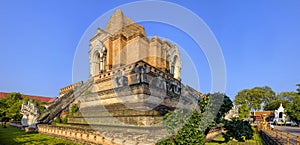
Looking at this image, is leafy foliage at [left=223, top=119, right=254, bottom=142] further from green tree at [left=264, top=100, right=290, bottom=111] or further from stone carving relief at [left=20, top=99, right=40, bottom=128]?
green tree at [left=264, top=100, right=290, bottom=111]

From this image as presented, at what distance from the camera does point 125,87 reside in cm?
1307

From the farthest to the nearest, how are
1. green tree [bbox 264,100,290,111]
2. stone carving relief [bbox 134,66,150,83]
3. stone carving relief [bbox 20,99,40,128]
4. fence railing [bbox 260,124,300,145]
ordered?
green tree [bbox 264,100,290,111] → stone carving relief [bbox 20,99,40,128] → stone carving relief [bbox 134,66,150,83] → fence railing [bbox 260,124,300,145]

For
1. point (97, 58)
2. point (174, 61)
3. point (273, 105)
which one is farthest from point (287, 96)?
point (97, 58)

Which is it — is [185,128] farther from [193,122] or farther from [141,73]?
[141,73]

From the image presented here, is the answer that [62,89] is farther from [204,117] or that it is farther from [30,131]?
[204,117]

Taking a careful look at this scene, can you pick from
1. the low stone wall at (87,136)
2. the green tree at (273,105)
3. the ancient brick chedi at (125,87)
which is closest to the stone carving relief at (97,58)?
the ancient brick chedi at (125,87)

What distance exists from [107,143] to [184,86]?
13665 mm

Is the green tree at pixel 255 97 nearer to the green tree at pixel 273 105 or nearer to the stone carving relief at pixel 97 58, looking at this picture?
the green tree at pixel 273 105

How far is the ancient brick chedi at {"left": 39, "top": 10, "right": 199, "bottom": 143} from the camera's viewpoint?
11.2 metres

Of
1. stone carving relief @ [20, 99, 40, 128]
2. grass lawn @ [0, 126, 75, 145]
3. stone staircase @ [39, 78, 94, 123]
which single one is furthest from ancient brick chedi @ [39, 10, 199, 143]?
grass lawn @ [0, 126, 75, 145]

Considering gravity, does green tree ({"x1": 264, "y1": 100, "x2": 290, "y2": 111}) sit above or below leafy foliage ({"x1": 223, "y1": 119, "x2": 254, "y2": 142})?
below

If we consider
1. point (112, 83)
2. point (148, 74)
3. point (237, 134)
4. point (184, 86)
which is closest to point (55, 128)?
point (112, 83)

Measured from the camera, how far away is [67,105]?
17.7 m

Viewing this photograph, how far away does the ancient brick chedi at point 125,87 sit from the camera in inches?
440
